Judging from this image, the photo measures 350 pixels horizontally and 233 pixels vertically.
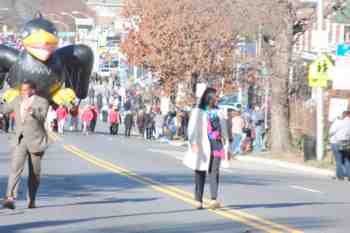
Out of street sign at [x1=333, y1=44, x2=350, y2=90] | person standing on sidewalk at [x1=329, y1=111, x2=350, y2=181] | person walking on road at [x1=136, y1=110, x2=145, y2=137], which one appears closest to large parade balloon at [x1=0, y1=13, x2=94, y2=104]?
person standing on sidewalk at [x1=329, y1=111, x2=350, y2=181]

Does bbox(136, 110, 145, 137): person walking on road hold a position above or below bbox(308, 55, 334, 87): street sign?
below

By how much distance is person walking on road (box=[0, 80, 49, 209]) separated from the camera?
51.8ft

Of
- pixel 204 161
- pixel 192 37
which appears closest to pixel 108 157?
pixel 204 161

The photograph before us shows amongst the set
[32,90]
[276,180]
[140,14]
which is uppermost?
[140,14]

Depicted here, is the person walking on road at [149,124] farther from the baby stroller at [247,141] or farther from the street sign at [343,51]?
the street sign at [343,51]

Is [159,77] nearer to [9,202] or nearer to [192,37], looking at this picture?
[192,37]

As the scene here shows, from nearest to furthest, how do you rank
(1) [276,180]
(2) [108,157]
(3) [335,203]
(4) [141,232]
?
1. (4) [141,232]
2. (3) [335,203]
3. (1) [276,180]
4. (2) [108,157]

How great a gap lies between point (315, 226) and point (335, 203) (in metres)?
4.58

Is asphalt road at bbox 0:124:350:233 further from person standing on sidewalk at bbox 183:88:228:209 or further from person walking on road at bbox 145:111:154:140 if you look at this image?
person walking on road at bbox 145:111:154:140

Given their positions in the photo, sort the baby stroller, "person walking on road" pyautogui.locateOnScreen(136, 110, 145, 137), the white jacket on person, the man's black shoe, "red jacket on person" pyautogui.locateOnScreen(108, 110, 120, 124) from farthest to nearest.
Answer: "person walking on road" pyautogui.locateOnScreen(136, 110, 145, 137)
"red jacket on person" pyautogui.locateOnScreen(108, 110, 120, 124)
the baby stroller
the white jacket on person
the man's black shoe

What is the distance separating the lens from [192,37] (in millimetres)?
55250

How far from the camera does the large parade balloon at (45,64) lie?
1616 cm

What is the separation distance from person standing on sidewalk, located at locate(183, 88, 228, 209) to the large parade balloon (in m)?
1.74

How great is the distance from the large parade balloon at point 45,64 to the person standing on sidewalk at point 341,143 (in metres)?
13.5
